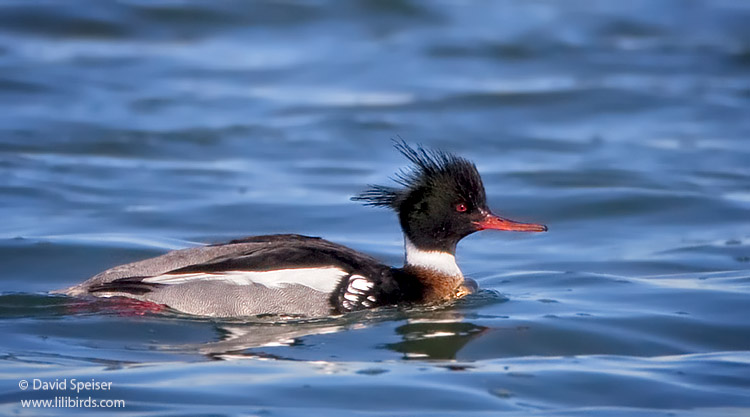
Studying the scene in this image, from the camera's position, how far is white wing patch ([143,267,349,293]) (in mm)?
8828

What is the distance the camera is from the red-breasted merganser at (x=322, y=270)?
884 cm

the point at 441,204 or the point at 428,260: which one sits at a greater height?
the point at 441,204

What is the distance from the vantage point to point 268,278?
884cm

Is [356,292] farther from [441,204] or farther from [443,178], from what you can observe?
[443,178]

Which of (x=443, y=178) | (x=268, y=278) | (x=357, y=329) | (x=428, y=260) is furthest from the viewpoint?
(x=428, y=260)

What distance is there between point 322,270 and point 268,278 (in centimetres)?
39

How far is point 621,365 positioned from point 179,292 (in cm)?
316

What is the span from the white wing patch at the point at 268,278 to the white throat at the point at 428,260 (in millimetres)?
825

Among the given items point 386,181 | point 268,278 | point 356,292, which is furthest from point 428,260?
point 386,181

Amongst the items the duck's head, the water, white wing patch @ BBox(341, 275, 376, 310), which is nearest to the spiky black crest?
the duck's head

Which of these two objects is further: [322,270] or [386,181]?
[386,181]

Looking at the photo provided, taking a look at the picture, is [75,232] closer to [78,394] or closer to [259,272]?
[259,272]

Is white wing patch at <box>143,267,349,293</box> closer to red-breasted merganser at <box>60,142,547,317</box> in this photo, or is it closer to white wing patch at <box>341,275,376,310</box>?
red-breasted merganser at <box>60,142,547,317</box>

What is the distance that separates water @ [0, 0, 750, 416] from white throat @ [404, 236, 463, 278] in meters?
0.31
